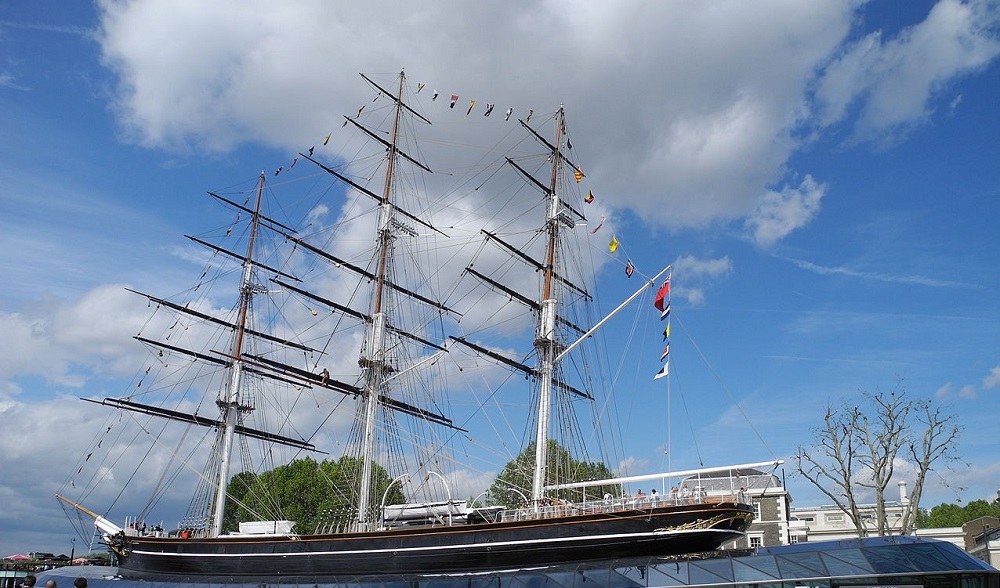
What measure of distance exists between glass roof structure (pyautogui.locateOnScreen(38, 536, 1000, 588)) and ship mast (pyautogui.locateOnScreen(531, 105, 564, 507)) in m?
9.97

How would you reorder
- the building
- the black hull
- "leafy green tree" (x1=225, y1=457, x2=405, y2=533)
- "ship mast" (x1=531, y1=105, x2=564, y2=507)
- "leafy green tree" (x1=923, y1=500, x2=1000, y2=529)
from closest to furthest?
the black hull < "ship mast" (x1=531, y1=105, x2=564, y2=507) < the building < "leafy green tree" (x1=225, y1=457, x2=405, y2=533) < "leafy green tree" (x1=923, y1=500, x2=1000, y2=529)

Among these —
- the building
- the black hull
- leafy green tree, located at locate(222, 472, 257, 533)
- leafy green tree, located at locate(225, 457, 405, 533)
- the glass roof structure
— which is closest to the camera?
the glass roof structure

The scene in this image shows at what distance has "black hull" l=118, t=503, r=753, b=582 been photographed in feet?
102

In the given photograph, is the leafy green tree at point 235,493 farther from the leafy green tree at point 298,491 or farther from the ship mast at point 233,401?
the ship mast at point 233,401

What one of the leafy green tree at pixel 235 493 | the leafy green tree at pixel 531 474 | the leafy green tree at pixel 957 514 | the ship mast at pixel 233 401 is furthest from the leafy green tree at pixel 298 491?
the leafy green tree at pixel 957 514

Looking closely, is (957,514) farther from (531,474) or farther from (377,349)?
(377,349)

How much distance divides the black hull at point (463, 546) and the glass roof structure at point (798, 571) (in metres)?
1.43

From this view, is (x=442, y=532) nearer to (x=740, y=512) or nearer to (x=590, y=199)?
(x=740, y=512)

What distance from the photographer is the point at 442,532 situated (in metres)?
35.4

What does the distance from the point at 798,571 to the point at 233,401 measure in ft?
129

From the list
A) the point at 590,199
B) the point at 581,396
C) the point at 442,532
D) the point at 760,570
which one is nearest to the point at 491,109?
the point at 590,199

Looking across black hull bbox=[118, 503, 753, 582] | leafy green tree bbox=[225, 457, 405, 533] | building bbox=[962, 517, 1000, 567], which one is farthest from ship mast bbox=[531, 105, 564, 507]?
leafy green tree bbox=[225, 457, 405, 533]

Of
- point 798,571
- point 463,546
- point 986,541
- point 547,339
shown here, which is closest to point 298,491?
point 547,339

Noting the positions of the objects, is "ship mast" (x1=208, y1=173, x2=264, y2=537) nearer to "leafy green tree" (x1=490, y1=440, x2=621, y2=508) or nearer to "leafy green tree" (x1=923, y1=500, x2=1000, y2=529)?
"leafy green tree" (x1=490, y1=440, x2=621, y2=508)
